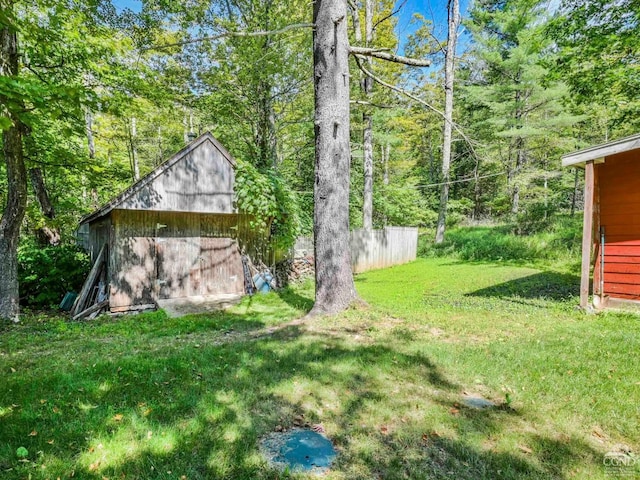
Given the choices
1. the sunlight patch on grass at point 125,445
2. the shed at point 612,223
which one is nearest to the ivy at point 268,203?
the shed at point 612,223

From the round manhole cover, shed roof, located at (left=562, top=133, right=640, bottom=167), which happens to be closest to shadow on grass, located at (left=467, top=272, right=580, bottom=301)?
shed roof, located at (left=562, top=133, right=640, bottom=167)

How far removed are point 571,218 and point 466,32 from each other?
1203cm

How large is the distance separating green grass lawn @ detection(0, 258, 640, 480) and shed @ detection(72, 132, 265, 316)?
3.01m

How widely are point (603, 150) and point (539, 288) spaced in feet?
11.9

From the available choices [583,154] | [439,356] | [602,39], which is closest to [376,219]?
[602,39]

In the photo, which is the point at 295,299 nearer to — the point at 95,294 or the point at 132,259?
the point at 132,259

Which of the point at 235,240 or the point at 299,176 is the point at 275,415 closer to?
the point at 235,240

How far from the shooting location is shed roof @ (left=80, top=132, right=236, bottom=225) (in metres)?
7.81

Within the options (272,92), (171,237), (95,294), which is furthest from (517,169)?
(95,294)

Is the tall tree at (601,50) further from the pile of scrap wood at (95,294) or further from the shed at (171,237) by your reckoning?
the pile of scrap wood at (95,294)

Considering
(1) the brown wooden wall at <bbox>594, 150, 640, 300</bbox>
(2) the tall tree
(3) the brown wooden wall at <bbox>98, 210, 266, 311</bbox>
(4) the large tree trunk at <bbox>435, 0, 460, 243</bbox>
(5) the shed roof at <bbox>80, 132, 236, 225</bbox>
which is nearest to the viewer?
(1) the brown wooden wall at <bbox>594, 150, 640, 300</bbox>

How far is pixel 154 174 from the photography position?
324 inches

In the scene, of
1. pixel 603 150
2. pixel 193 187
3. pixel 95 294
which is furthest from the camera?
pixel 193 187

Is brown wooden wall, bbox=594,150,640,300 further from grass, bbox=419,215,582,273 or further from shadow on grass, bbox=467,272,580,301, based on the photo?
grass, bbox=419,215,582,273
